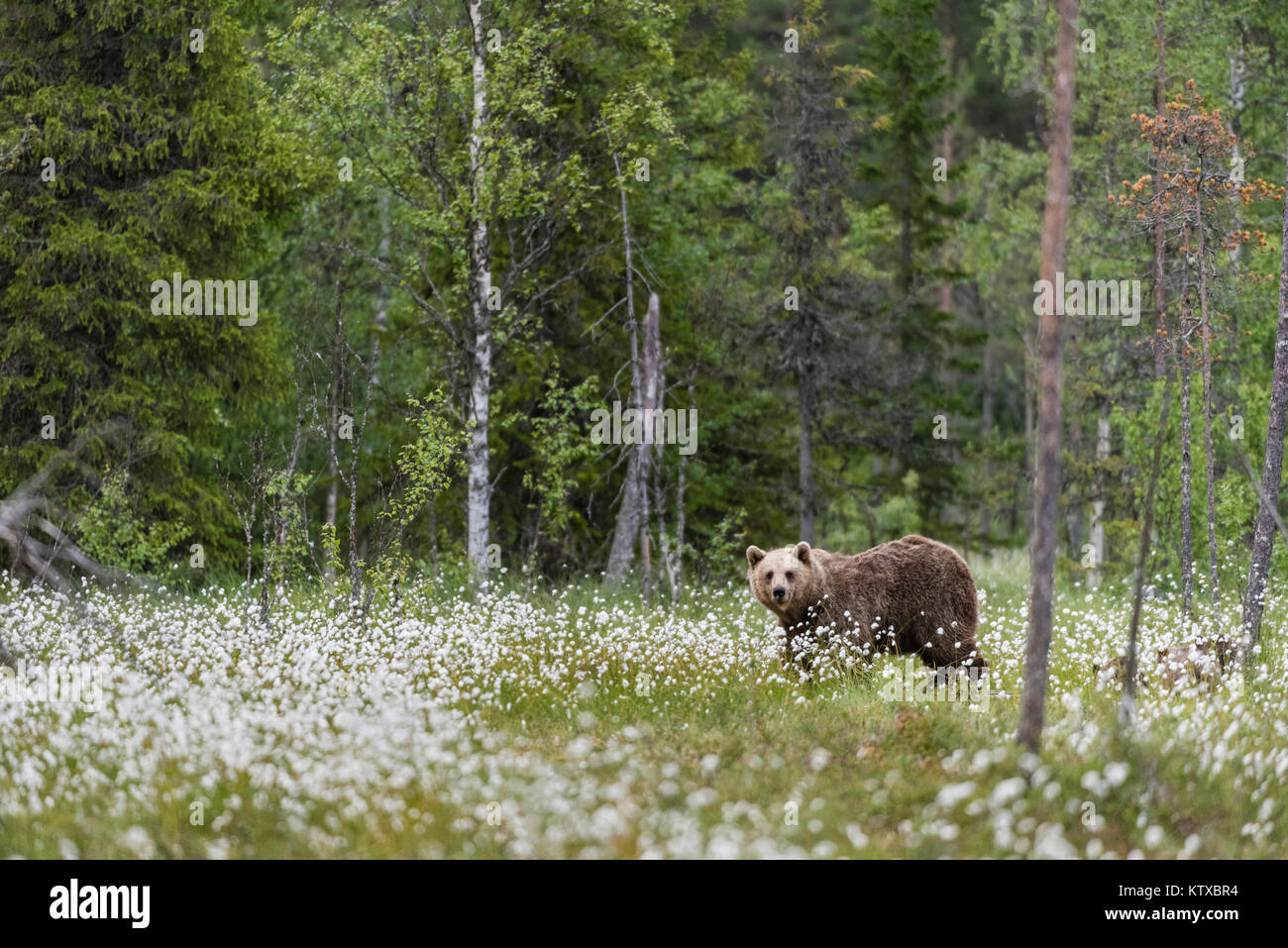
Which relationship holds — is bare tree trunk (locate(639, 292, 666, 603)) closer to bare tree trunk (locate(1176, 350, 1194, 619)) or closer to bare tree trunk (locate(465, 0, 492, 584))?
bare tree trunk (locate(465, 0, 492, 584))

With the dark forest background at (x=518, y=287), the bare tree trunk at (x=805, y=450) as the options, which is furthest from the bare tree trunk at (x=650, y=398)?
the bare tree trunk at (x=805, y=450)

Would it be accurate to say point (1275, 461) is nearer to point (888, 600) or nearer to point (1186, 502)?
point (1186, 502)

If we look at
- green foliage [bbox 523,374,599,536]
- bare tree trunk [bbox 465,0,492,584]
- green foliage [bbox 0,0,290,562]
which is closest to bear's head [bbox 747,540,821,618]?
green foliage [bbox 523,374,599,536]

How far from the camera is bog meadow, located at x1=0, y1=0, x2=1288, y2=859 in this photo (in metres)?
7.85

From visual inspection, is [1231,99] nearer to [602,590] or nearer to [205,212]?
[602,590]

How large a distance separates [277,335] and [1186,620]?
540 inches

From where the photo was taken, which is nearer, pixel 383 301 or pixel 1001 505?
pixel 383 301

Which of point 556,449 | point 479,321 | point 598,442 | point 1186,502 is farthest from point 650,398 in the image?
point 1186,502

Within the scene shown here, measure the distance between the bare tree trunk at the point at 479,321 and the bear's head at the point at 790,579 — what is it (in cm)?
660

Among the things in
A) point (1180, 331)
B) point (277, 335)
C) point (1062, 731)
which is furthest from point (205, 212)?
point (1062, 731)

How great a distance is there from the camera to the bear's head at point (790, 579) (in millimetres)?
11906

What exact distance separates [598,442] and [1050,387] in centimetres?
1136

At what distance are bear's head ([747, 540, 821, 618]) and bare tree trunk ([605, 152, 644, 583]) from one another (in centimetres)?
698

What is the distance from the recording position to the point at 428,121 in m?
18.5
